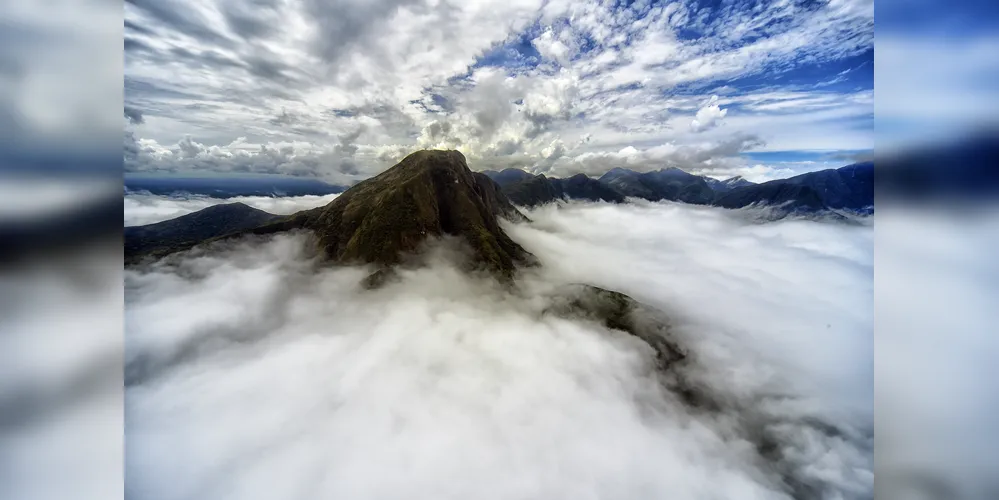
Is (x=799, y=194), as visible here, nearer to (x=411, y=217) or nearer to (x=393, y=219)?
(x=411, y=217)

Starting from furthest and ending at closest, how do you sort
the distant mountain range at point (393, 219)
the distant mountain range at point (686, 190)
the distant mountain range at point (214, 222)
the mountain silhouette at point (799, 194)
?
the distant mountain range at point (686, 190)
the mountain silhouette at point (799, 194)
the distant mountain range at point (393, 219)
the distant mountain range at point (214, 222)

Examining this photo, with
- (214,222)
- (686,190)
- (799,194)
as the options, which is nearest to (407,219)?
(214,222)

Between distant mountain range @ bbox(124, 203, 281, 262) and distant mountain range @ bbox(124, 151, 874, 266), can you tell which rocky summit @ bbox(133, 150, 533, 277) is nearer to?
distant mountain range @ bbox(124, 151, 874, 266)

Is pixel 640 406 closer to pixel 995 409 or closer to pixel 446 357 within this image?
pixel 446 357

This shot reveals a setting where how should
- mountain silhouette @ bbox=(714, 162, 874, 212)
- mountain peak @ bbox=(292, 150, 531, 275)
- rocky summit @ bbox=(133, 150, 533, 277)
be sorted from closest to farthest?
1. rocky summit @ bbox=(133, 150, 533, 277)
2. mountain peak @ bbox=(292, 150, 531, 275)
3. mountain silhouette @ bbox=(714, 162, 874, 212)

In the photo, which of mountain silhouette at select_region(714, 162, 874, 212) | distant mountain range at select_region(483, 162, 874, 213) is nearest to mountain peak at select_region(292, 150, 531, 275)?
distant mountain range at select_region(483, 162, 874, 213)

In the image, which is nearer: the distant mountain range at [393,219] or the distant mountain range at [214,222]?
the distant mountain range at [214,222]

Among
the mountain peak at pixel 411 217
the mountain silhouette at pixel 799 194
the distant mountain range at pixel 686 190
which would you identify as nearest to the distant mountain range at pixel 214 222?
the mountain peak at pixel 411 217

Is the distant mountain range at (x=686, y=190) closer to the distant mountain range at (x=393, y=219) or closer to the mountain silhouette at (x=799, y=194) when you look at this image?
the mountain silhouette at (x=799, y=194)

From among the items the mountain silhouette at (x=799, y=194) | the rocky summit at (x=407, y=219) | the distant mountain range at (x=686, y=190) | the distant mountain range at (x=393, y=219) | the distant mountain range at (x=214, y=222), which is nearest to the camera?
the distant mountain range at (x=214, y=222)
